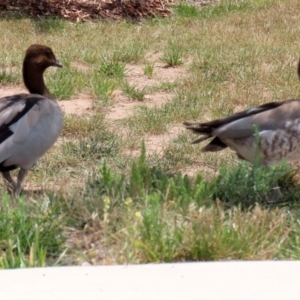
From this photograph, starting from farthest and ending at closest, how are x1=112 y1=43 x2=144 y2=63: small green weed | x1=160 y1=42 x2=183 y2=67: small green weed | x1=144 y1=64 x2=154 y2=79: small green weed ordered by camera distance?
x1=112 y1=43 x2=144 y2=63: small green weed → x1=160 y1=42 x2=183 y2=67: small green weed → x1=144 y1=64 x2=154 y2=79: small green weed

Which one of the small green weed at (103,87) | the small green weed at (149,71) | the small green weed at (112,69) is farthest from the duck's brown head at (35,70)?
the small green weed at (149,71)

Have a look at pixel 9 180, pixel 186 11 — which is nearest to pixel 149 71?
pixel 9 180

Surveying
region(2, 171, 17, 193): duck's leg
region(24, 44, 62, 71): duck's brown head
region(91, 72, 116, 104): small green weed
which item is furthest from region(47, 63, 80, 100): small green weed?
region(2, 171, 17, 193): duck's leg

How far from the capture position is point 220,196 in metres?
5.85

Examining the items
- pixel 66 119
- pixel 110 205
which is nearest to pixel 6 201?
pixel 110 205

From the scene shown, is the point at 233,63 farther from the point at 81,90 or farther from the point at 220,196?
the point at 220,196

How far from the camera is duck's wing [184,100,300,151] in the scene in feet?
22.1

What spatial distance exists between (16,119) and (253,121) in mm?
1929

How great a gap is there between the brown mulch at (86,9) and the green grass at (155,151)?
0.48 metres

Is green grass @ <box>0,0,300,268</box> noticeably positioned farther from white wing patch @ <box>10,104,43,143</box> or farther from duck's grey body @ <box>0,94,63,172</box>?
white wing patch @ <box>10,104,43,143</box>

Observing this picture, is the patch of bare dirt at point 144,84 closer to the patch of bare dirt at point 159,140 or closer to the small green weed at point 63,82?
the small green weed at point 63,82

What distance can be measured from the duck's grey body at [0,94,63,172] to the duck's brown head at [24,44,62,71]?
0.82 metres

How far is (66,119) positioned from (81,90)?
1.41 metres

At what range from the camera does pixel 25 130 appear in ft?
21.9
